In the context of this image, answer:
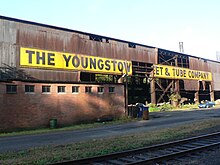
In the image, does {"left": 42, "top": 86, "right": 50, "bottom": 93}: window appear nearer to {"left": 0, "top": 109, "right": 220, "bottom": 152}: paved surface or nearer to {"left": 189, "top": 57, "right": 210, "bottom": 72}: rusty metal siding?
{"left": 0, "top": 109, "right": 220, "bottom": 152}: paved surface

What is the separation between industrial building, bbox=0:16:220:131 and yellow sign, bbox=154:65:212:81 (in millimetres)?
883

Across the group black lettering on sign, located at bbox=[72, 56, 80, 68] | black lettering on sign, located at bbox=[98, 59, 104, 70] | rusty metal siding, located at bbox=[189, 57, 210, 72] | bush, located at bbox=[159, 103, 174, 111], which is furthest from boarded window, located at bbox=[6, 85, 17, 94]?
rusty metal siding, located at bbox=[189, 57, 210, 72]

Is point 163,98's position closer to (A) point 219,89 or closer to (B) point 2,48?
(A) point 219,89

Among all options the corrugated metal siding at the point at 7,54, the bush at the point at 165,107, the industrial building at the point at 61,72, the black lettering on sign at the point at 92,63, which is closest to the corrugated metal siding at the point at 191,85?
the bush at the point at 165,107

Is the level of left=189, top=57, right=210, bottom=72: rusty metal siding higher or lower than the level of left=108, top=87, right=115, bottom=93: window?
higher

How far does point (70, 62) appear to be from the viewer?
26594 millimetres

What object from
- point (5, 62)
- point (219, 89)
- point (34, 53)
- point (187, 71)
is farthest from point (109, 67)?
point (219, 89)

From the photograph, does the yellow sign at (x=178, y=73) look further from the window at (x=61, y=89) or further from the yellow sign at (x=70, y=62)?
the window at (x=61, y=89)

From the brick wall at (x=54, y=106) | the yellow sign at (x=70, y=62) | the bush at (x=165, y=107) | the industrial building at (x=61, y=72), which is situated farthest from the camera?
the bush at (x=165, y=107)

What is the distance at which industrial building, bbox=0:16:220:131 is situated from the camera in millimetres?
19423

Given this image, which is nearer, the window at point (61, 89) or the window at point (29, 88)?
the window at point (29, 88)

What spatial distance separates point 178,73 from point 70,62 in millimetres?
24184

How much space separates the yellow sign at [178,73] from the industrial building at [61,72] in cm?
88

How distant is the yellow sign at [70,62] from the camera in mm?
23500
